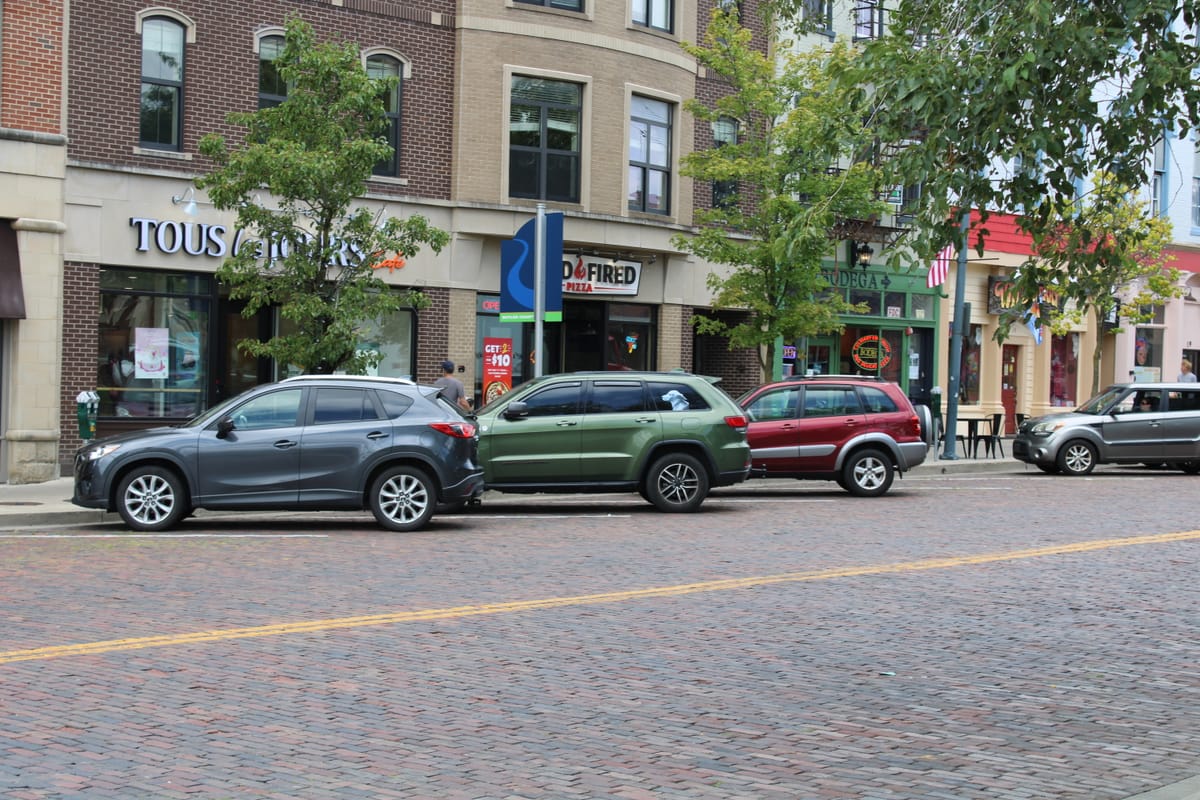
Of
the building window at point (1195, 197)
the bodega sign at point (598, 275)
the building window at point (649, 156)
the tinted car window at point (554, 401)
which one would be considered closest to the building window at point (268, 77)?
the bodega sign at point (598, 275)

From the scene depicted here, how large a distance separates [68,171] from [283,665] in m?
15.0

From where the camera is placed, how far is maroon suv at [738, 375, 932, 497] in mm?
20234

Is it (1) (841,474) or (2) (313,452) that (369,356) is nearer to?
(2) (313,452)

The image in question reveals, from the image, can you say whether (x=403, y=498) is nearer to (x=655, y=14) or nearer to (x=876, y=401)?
(x=876, y=401)

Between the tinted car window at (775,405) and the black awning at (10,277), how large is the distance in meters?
10.7

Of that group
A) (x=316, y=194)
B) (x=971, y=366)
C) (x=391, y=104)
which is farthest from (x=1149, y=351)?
(x=316, y=194)

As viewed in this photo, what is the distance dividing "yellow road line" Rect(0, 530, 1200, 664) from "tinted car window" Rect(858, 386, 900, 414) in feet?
18.4

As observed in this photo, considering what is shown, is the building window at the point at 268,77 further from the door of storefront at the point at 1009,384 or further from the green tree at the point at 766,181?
the door of storefront at the point at 1009,384

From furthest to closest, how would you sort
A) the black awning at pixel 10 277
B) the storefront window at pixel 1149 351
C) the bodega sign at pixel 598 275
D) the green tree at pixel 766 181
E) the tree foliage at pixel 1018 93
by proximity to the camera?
the storefront window at pixel 1149 351
the bodega sign at pixel 598 275
the green tree at pixel 766 181
the black awning at pixel 10 277
the tree foliage at pixel 1018 93

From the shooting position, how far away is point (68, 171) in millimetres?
20906

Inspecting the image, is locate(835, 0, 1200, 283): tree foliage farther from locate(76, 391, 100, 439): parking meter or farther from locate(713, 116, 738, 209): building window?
locate(713, 116, 738, 209): building window

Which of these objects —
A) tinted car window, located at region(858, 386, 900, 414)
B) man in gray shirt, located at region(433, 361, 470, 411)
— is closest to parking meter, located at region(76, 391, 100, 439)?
man in gray shirt, located at region(433, 361, 470, 411)

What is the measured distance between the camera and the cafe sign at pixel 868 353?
32.6 m

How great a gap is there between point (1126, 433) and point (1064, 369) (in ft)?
44.1
